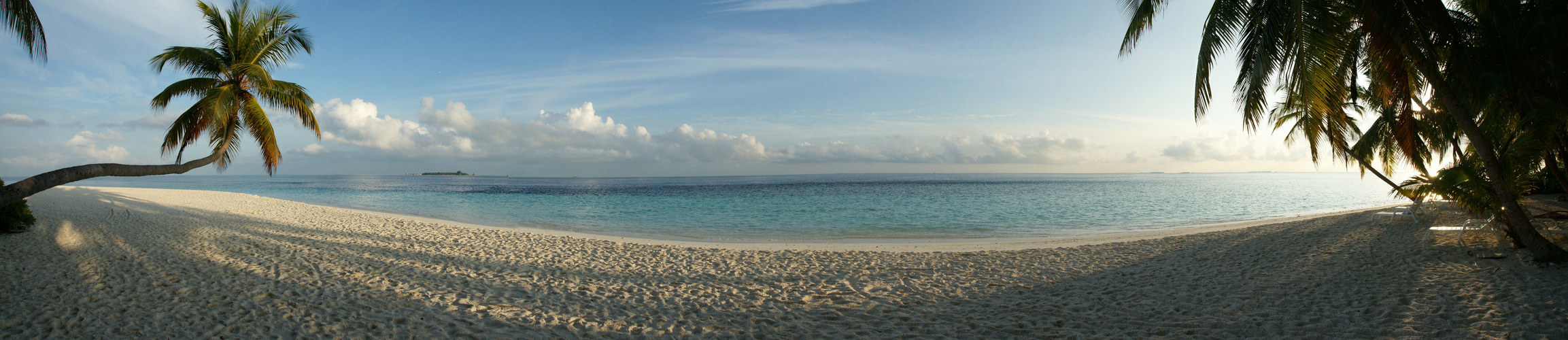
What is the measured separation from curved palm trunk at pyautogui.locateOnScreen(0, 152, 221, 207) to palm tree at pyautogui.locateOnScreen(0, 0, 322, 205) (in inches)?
103

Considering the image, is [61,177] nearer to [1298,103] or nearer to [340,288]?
[340,288]

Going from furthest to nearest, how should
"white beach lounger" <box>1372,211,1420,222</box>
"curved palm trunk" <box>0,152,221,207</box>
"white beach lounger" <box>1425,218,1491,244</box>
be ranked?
"white beach lounger" <box>1372,211,1420,222</box> < "white beach lounger" <box>1425,218,1491,244</box> < "curved palm trunk" <box>0,152,221,207</box>

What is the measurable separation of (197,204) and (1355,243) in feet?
90.9

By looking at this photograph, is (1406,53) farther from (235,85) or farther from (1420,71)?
(235,85)

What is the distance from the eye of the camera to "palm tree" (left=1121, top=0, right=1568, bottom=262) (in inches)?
214

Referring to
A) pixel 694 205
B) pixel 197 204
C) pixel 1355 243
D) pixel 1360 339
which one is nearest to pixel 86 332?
pixel 1360 339

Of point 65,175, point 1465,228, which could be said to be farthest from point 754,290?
point 1465,228

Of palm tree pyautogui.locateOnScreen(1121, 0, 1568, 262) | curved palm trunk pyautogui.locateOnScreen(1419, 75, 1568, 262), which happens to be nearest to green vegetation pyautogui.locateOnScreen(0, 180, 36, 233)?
palm tree pyautogui.locateOnScreen(1121, 0, 1568, 262)

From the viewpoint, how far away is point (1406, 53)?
5699mm

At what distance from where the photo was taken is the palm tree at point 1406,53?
5.44 meters

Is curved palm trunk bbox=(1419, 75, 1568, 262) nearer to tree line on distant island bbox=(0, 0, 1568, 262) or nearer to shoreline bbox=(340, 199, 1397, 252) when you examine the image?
tree line on distant island bbox=(0, 0, 1568, 262)

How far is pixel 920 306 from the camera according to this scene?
5.21m

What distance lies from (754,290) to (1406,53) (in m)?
7.32

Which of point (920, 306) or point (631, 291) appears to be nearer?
point (920, 306)
